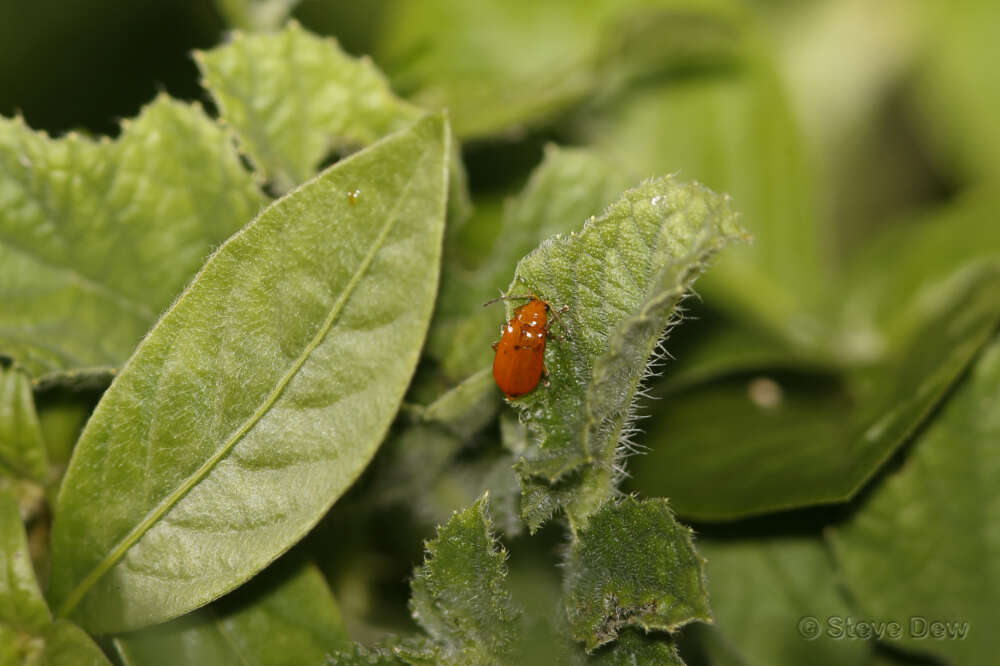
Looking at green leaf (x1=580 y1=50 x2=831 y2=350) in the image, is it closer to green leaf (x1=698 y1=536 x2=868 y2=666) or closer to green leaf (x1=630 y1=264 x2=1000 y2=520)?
green leaf (x1=630 y1=264 x2=1000 y2=520)

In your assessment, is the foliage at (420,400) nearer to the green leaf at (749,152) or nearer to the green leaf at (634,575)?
the green leaf at (634,575)

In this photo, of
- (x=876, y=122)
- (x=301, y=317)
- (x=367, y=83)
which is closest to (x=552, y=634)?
(x=301, y=317)

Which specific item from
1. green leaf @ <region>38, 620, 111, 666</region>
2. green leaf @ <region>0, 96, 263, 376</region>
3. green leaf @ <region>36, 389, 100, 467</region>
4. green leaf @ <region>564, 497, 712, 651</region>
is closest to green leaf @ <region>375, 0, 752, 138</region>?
green leaf @ <region>0, 96, 263, 376</region>

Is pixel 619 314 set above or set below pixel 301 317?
below

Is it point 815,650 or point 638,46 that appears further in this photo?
point 638,46

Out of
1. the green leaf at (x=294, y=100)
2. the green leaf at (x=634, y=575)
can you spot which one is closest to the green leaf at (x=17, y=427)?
the green leaf at (x=294, y=100)

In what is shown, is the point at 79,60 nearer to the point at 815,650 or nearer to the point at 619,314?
the point at 619,314

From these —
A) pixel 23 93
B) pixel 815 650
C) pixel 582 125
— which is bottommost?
pixel 815 650
